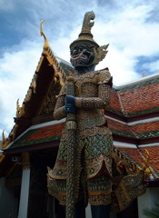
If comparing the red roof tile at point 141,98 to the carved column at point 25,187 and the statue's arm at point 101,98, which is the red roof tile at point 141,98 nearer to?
the carved column at point 25,187

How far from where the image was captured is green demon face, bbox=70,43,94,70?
3420 millimetres

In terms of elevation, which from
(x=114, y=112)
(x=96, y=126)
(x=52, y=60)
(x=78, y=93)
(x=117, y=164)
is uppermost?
(x=52, y=60)

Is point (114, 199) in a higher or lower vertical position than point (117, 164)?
lower

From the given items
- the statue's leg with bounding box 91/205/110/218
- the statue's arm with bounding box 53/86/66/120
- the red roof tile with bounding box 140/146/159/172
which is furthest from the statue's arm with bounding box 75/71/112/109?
the red roof tile with bounding box 140/146/159/172

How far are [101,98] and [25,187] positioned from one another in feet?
12.1

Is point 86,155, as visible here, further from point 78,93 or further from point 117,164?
point 78,93

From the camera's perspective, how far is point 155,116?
18.4 ft

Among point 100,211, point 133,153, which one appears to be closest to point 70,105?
point 100,211

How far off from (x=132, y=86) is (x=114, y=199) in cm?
493

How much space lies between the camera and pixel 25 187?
226 inches

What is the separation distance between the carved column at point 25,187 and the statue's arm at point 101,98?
11.6 feet

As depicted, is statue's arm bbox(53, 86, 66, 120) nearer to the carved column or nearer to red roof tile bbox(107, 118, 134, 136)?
red roof tile bbox(107, 118, 134, 136)

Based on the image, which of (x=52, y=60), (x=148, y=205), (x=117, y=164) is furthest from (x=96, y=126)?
(x=52, y=60)

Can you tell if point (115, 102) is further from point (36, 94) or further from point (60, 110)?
point (60, 110)
